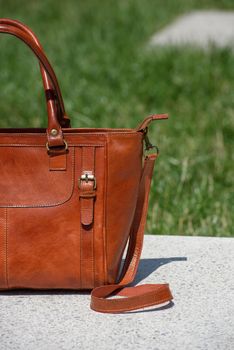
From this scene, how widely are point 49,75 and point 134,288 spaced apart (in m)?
0.65

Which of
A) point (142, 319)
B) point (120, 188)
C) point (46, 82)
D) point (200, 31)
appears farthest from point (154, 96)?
point (142, 319)

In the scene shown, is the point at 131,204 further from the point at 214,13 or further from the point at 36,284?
the point at 214,13

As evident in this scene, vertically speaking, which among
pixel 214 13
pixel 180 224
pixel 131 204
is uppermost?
pixel 214 13

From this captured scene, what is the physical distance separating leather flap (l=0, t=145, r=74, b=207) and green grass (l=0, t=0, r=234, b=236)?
4.50 feet

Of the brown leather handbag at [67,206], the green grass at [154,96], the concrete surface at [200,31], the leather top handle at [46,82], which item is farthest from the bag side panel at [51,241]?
the concrete surface at [200,31]

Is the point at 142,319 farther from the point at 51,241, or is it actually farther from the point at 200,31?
the point at 200,31

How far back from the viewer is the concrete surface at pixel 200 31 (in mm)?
7484

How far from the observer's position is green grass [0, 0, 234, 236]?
4.14 m

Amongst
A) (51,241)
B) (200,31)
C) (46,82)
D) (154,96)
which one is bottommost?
(51,241)

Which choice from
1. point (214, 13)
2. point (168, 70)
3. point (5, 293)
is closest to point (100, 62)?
point (168, 70)

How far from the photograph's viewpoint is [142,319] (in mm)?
2354

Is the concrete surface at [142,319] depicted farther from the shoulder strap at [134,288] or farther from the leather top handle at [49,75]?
the leather top handle at [49,75]

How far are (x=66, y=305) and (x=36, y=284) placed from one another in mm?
102

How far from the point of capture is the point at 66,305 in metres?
2.45
